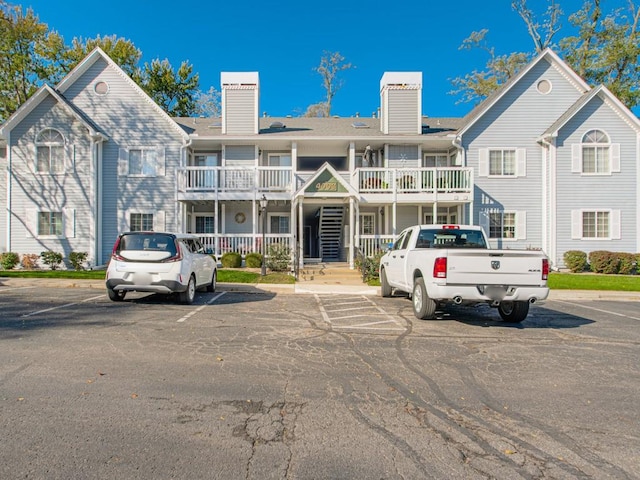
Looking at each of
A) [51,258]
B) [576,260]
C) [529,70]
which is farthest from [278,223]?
[529,70]

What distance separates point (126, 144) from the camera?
20.2 metres

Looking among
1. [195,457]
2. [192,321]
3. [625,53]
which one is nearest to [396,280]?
[192,321]

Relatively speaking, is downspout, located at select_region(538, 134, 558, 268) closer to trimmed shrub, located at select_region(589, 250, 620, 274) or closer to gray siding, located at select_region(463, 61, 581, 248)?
gray siding, located at select_region(463, 61, 581, 248)

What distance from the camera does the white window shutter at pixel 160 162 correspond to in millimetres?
20094

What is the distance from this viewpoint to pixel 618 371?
521 cm

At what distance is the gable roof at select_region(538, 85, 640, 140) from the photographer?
19.1m

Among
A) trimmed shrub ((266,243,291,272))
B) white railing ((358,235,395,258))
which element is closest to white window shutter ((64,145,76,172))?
trimmed shrub ((266,243,291,272))

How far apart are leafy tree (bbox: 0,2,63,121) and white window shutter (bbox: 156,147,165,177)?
16559 mm

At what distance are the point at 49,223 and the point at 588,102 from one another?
86.7 ft

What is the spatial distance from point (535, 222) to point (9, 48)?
35.5 m

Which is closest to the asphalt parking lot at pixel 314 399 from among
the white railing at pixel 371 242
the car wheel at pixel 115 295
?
the car wheel at pixel 115 295

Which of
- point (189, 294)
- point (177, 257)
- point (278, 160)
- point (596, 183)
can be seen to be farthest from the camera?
point (278, 160)

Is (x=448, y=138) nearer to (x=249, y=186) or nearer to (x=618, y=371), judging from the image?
(x=249, y=186)

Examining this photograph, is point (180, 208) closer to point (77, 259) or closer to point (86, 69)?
point (77, 259)
